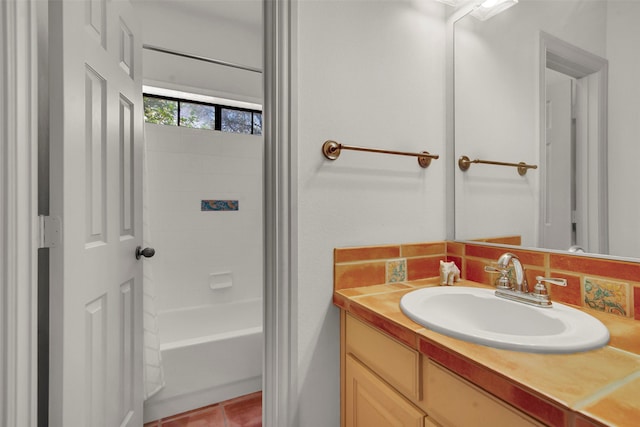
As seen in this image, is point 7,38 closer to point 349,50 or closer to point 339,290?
point 349,50

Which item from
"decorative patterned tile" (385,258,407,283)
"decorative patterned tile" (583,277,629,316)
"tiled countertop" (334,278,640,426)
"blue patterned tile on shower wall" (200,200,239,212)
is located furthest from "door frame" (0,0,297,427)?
"blue patterned tile on shower wall" (200,200,239,212)

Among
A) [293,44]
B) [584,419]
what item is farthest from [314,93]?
[584,419]

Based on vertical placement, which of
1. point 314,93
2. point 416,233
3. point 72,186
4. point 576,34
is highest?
point 576,34

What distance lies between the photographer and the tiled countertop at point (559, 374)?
1.44 feet

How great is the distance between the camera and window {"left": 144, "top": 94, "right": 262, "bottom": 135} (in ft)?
7.60

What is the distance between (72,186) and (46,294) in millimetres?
361

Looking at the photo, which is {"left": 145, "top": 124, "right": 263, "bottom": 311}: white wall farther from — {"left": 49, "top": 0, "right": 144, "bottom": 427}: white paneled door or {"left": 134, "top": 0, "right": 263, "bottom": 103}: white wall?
{"left": 49, "top": 0, "right": 144, "bottom": 427}: white paneled door

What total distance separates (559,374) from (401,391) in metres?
0.38

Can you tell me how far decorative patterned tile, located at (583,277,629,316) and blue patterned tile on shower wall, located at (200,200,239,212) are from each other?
2194 mm

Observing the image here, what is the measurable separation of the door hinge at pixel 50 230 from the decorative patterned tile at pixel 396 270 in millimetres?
1029

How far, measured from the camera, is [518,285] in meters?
0.94

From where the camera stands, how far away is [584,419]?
0.42m

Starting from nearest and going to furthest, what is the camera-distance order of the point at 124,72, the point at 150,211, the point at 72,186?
1. the point at 72,186
2. the point at 124,72
3. the point at 150,211

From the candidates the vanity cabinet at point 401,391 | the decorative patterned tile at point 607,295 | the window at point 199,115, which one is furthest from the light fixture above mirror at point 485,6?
the window at point 199,115
